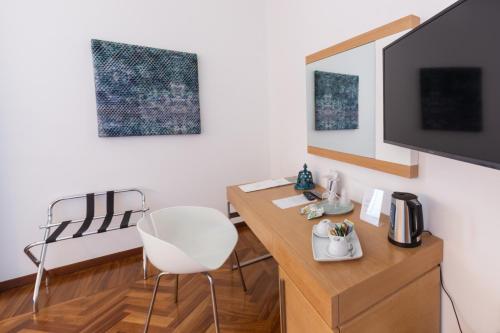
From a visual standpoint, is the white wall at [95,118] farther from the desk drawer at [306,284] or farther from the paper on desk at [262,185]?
the desk drawer at [306,284]

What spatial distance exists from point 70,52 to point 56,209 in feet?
4.16

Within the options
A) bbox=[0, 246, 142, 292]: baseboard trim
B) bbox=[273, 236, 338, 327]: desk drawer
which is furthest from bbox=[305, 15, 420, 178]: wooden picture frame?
bbox=[0, 246, 142, 292]: baseboard trim

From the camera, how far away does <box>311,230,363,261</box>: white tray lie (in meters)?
1.00

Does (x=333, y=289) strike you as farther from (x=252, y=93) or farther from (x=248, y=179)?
(x=252, y=93)

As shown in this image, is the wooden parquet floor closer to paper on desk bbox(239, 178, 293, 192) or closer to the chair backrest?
the chair backrest

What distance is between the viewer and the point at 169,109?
7.88 feet

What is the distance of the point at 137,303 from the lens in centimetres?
183

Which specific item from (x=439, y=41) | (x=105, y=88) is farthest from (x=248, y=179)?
(x=439, y=41)

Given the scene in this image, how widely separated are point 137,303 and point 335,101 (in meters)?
1.97

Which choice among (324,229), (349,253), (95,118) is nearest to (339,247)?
(349,253)

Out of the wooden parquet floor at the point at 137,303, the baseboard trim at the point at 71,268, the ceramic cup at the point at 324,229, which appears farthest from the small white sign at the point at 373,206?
the baseboard trim at the point at 71,268

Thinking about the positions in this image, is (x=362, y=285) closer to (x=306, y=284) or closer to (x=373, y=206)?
(x=306, y=284)

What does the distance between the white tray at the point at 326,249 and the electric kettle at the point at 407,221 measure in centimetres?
17

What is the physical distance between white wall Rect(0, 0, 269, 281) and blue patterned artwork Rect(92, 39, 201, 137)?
9 cm
